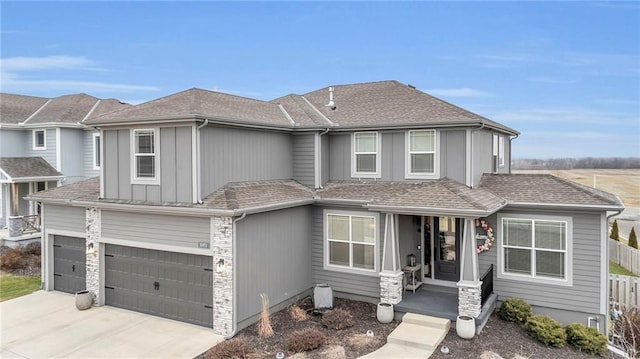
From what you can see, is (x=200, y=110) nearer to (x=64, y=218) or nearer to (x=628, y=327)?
(x=64, y=218)

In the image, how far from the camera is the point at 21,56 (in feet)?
84.2

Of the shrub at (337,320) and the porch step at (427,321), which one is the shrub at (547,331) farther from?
the shrub at (337,320)

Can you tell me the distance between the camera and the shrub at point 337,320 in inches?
396

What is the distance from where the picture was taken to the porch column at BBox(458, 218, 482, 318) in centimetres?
980

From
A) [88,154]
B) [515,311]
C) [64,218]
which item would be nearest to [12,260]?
[64,218]

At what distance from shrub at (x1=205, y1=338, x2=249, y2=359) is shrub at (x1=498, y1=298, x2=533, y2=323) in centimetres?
671

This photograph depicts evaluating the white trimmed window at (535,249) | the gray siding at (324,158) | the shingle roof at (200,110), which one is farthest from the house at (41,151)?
the white trimmed window at (535,249)

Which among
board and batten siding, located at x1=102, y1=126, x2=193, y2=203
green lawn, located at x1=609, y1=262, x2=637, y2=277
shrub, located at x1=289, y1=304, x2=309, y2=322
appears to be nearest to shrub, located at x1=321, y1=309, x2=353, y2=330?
shrub, located at x1=289, y1=304, x2=309, y2=322

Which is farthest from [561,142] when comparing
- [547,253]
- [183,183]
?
[183,183]

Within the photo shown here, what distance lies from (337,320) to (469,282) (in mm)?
3418

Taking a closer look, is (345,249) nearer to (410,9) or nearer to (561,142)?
(410,9)

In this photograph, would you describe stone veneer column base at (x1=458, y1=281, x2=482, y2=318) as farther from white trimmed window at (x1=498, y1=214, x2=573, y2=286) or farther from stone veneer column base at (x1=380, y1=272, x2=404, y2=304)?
white trimmed window at (x1=498, y1=214, x2=573, y2=286)

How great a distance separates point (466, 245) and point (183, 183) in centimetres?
736

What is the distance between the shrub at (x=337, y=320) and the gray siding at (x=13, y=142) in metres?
20.9
